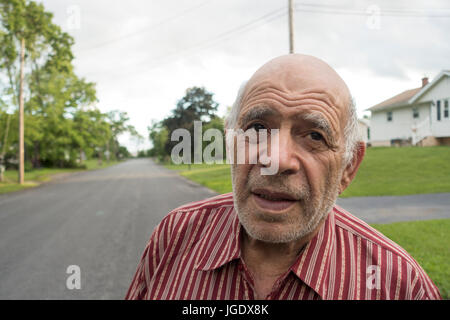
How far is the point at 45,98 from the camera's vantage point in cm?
2852

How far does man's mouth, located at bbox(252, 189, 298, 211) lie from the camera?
3.99 feet

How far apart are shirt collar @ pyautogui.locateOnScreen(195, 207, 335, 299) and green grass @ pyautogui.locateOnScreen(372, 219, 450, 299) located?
251 cm

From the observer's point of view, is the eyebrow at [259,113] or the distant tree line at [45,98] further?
the distant tree line at [45,98]

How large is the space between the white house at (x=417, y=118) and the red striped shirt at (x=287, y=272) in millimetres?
13902

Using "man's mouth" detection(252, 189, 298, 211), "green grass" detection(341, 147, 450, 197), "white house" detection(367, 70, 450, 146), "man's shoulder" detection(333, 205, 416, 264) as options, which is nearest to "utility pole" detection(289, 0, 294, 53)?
"green grass" detection(341, 147, 450, 197)

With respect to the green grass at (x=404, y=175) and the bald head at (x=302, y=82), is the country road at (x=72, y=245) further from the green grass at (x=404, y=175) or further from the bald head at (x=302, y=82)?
the green grass at (x=404, y=175)

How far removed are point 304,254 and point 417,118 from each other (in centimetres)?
2405

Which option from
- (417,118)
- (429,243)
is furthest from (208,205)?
(417,118)

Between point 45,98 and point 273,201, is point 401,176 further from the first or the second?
point 45,98

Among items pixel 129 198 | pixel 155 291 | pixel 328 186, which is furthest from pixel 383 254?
pixel 129 198

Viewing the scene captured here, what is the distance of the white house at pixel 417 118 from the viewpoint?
676 inches

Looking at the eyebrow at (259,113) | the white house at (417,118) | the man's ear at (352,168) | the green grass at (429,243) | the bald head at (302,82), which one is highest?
the white house at (417,118)

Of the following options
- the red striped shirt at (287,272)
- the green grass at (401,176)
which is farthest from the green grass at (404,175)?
the red striped shirt at (287,272)
